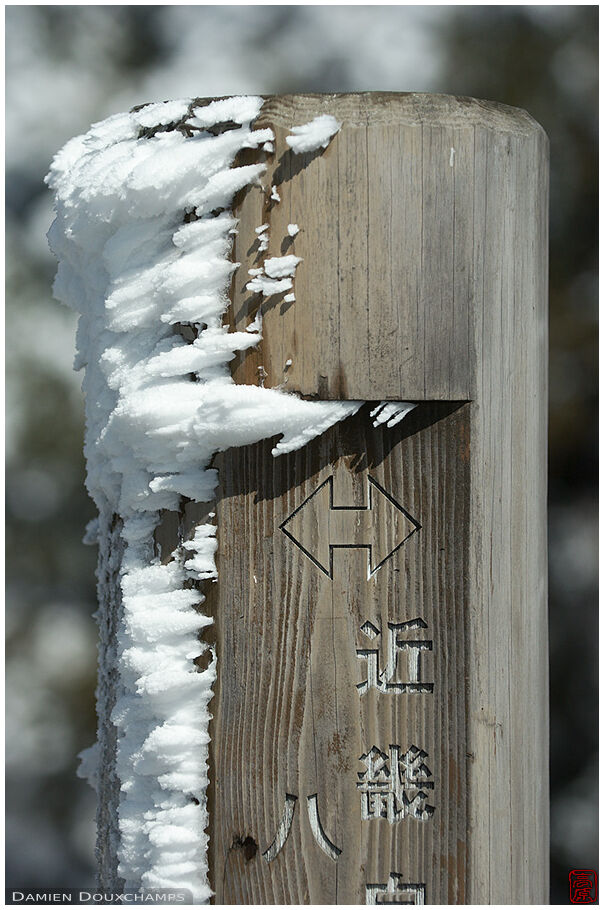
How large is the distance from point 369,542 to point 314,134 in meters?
0.50

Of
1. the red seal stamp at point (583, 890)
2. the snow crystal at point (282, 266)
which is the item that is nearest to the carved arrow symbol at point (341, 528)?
the snow crystal at point (282, 266)

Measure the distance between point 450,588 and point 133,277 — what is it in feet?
1.89

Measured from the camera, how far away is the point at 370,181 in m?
0.98

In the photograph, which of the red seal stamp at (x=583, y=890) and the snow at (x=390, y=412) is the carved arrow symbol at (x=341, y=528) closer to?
the snow at (x=390, y=412)

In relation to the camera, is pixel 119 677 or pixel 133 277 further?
pixel 119 677

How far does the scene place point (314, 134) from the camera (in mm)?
976

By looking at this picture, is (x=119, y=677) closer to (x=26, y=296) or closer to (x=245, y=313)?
(x=245, y=313)

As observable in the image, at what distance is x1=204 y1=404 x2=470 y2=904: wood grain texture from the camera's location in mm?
999

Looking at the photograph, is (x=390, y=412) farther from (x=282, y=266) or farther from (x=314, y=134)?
(x=314, y=134)

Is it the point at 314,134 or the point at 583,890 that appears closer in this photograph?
the point at 314,134

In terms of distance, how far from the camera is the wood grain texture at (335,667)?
3.28ft

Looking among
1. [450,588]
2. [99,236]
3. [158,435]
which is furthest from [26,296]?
[450,588]

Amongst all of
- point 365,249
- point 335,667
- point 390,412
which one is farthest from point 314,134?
point 335,667

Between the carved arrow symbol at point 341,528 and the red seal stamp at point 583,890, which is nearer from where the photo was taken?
the carved arrow symbol at point 341,528
